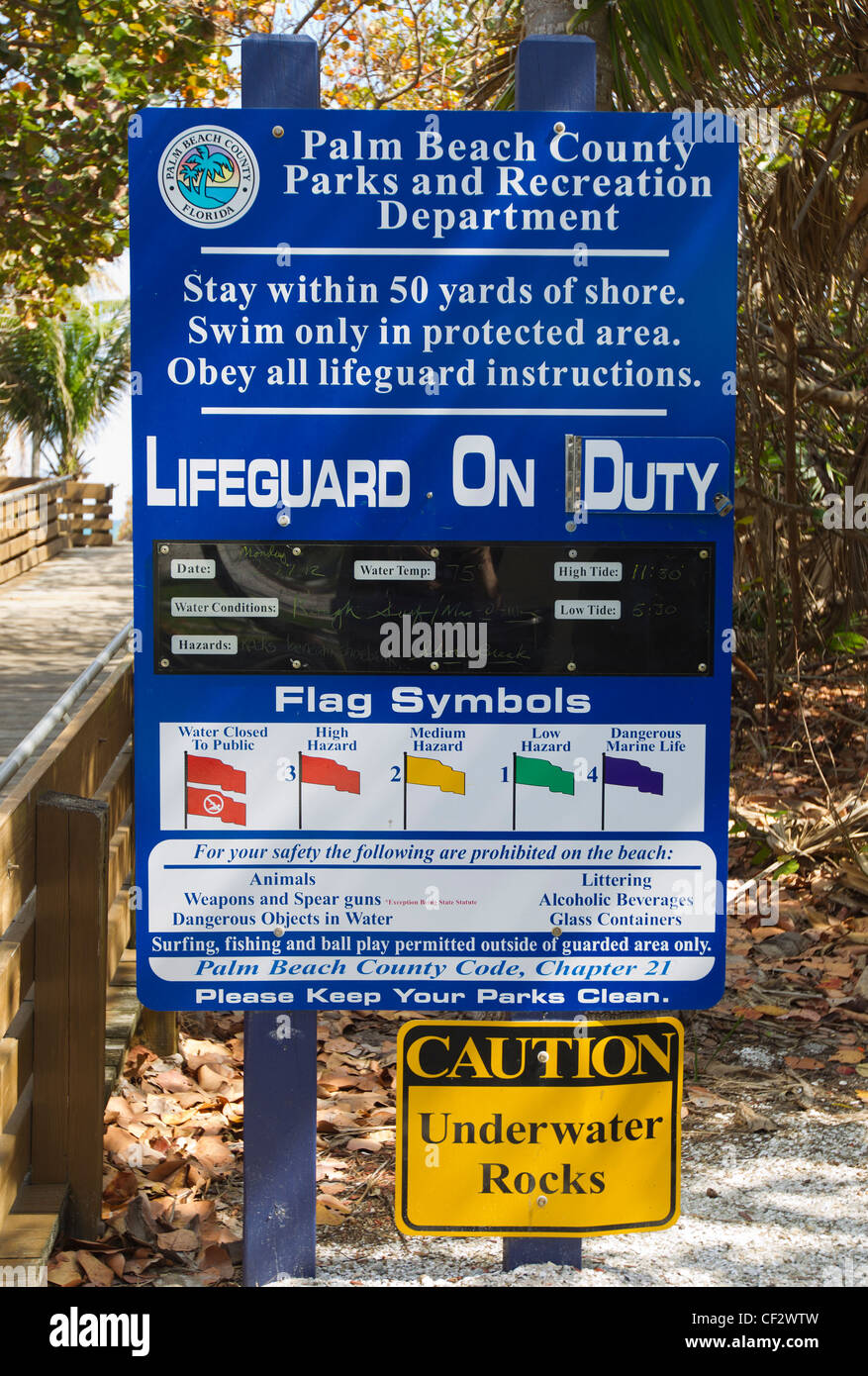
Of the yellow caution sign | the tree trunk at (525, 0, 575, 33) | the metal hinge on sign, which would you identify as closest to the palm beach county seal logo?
the metal hinge on sign

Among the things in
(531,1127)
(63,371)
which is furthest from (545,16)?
(63,371)

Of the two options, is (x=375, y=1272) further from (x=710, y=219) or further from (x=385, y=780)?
(x=710, y=219)

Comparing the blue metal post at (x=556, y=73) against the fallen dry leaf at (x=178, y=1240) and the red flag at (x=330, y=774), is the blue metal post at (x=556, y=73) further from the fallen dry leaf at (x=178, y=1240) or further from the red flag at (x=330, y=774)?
the fallen dry leaf at (x=178, y=1240)

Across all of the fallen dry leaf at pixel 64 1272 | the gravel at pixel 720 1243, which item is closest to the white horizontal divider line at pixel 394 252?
the gravel at pixel 720 1243

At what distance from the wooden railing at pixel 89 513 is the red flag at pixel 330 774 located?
23415 mm

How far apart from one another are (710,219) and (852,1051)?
3339 mm

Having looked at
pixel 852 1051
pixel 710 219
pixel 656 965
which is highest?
pixel 710 219

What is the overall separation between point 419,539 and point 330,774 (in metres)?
0.52

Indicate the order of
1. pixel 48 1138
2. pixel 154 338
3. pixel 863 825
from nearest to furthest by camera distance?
pixel 154 338 → pixel 48 1138 → pixel 863 825

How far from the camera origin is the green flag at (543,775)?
292 centimetres

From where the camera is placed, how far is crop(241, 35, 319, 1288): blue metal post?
3.04 m

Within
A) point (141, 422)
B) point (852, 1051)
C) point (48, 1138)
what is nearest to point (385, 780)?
point (141, 422)

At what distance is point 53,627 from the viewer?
15.6 metres

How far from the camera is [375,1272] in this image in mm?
3467
